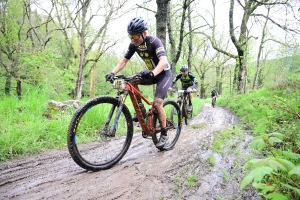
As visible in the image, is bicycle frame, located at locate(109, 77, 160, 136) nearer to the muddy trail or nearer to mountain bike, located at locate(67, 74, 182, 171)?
mountain bike, located at locate(67, 74, 182, 171)

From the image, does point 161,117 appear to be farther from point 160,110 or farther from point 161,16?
point 161,16

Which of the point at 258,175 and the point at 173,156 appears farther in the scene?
the point at 173,156

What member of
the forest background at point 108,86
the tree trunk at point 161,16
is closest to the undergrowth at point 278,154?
the forest background at point 108,86

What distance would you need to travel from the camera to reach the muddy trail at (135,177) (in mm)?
2275

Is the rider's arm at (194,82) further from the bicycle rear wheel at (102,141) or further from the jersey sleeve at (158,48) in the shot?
the bicycle rear wheel at (102,141)

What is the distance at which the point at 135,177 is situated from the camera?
2695 millimetres

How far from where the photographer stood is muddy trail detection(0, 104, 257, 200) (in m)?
2.28

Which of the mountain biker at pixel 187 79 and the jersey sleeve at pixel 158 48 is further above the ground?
the jersey sleeve at pixel 158 48

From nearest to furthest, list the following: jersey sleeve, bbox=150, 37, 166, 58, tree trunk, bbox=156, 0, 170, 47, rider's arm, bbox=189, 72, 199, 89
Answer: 1. jersey sleeve, bbox=150, 37, 166, 58
2. rider's arm, bbox=189, 72, 199, 89
3. tree trunk, bbox=156, 0, 170, 47

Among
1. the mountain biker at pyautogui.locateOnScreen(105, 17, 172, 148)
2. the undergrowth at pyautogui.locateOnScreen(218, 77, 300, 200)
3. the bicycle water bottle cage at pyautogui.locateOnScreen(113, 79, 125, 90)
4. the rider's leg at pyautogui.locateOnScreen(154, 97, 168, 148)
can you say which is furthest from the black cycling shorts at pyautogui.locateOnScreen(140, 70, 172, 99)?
the undergrowth at pyautogui.locateOnScreen(218, 77, 300, 200)

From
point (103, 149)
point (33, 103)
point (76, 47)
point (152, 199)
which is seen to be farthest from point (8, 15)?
point (152, 199)

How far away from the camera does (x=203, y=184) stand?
2543 millimetres

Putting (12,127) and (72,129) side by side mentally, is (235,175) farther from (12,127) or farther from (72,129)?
(12,127)

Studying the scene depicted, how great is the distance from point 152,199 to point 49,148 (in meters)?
2.69
